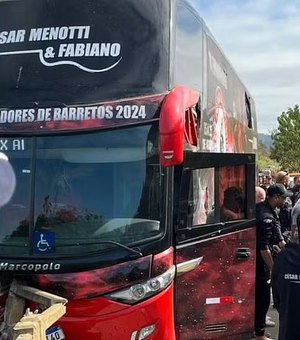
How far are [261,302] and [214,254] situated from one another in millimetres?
1944

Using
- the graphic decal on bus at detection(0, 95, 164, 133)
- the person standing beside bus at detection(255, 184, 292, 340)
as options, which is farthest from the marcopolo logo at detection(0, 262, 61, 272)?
the person standing beside bus at detection(255, 184, 292, 340)

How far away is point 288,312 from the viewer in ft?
13.6

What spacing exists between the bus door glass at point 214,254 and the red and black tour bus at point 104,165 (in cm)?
3

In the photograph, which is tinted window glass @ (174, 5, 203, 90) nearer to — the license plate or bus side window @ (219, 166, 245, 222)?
bus side window @ (219, 166, 245, 222)

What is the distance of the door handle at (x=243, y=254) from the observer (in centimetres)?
602

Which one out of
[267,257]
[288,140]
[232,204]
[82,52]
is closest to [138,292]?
[232,204]

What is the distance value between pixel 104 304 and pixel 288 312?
4.38 ft

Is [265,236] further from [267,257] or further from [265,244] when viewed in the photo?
[267,257]

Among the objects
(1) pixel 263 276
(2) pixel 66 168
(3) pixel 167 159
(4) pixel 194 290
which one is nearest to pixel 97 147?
(2) pixel 66 168

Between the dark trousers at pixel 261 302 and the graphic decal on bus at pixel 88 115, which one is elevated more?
the graphic decal on bus at pixel 88 115

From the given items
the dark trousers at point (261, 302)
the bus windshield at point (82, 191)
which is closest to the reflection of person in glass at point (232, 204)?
the bus windshield at point (82, 191)

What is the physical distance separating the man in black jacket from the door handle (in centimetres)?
177

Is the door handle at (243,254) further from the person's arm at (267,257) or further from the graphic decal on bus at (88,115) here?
the graphic decal on bus at (88,115)

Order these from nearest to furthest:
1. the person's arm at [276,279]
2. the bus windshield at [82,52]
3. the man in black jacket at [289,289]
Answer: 1. the man in black jacket at [289,289]
2. the person's arm at [276,279]
3. the bus windshield at [82,52]
